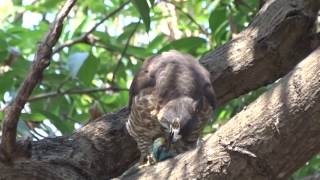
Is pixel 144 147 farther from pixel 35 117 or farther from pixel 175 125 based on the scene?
pixel 35 117

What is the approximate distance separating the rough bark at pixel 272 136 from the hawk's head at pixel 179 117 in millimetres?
527

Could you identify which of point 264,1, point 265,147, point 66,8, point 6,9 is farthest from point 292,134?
point 6,9

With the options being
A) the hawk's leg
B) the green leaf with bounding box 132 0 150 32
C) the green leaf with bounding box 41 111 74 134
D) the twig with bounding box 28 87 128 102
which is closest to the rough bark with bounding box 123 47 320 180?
the green leaf with bounding box 132 0 150 32

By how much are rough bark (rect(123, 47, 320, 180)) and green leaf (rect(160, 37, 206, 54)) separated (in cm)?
164

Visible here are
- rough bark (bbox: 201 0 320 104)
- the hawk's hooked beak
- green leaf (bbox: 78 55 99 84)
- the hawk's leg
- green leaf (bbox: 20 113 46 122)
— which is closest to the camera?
the hawk's hooked beak

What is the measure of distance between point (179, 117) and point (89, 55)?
3.49 ft

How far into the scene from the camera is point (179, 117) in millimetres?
2738

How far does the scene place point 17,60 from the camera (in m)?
3.75

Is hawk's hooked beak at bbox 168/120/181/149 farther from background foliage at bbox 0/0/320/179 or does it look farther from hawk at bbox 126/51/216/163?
background foliage at bbox 0/0/320/179

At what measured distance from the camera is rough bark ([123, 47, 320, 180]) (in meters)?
2.05

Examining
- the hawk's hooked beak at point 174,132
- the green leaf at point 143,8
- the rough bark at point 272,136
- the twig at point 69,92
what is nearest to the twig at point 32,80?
the green leaf at point 143,8

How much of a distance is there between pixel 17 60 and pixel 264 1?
1.35 m

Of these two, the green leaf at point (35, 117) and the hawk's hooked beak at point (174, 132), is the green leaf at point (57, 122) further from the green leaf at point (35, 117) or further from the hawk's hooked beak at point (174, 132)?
the hawk's hooked beak at point (174, 132)

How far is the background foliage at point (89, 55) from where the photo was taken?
363 centimetres
